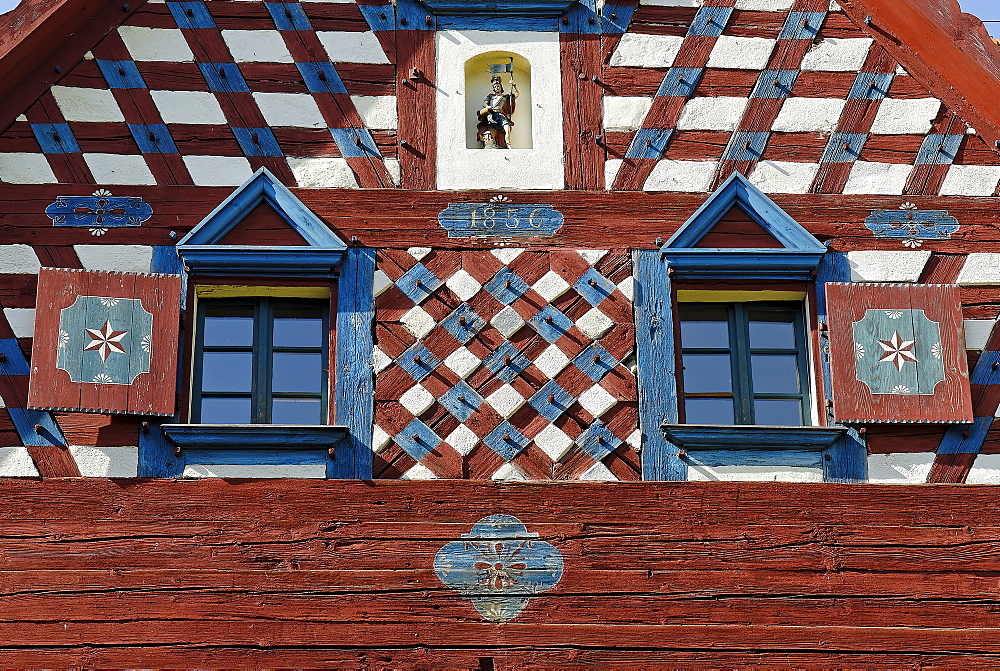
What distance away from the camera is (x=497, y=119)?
9.32 m

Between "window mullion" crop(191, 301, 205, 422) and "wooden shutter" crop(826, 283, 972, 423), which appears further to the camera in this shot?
"window mullion" crop(191, 301, 205, 422)

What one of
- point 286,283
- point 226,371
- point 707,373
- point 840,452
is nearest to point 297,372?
point 226,371

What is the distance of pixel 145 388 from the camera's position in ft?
27.9

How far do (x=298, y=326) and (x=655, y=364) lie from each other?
199 centimetres

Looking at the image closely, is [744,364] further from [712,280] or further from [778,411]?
[712,280]

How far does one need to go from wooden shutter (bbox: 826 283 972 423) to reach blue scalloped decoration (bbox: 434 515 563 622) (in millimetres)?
1755

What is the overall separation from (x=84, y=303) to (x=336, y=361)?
1361 mm

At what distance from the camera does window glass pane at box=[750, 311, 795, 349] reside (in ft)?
29.9

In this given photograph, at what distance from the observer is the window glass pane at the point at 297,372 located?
8.90m

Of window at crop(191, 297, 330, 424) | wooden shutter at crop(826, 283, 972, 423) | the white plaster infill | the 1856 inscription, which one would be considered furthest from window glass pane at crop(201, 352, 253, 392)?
wooden shutter at crop(826, 283, 972, 423)

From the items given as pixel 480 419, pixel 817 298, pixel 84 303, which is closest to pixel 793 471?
pixel 817 298

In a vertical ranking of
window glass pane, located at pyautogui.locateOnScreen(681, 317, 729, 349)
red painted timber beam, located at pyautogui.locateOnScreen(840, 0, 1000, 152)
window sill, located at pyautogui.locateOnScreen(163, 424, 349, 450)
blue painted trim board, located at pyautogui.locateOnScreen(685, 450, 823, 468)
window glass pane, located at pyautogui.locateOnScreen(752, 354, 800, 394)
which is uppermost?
red painted timber beam, located at pyautogui.locateOnScreen(840, 0, 1000, 152)

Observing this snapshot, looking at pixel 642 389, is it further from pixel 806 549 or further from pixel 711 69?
pixel 711 69

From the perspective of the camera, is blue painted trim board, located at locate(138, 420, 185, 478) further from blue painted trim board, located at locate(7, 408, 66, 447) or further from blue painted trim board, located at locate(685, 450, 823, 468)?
blue painted trim board, located at locate(685, 450, 823, 468)
